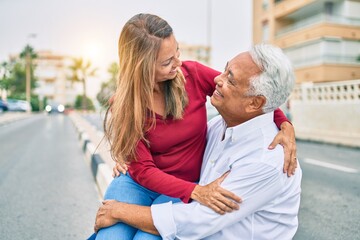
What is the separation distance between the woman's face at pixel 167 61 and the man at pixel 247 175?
0.39m

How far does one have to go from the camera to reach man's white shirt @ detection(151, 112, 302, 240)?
190 centimetres

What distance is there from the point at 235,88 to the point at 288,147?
39 centimetres

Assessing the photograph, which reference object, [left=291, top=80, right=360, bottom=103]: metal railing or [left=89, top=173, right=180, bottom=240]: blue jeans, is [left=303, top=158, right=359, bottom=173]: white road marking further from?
[left=291, top=80, right=360, bottom=103]: metal railing

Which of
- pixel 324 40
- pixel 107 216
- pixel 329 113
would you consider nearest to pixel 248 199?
pixel 107 216

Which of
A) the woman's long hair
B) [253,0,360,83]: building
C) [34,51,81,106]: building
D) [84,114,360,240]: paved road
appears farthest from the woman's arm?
[34,51,81,106]: building

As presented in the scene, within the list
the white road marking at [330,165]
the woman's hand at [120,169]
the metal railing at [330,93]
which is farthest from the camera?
the metal railing at [330,93]

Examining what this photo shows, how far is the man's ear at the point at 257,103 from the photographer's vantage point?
6.64ft

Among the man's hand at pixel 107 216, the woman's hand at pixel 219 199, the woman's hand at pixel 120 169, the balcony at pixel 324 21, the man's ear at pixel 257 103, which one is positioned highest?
the balcony at pixel 324 21

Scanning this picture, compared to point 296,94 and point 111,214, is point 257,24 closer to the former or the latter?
point 296,94

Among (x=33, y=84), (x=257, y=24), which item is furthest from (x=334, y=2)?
(x=33, y=84)

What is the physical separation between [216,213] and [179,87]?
0.90 metres

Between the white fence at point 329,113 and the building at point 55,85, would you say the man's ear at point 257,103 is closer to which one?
the white fence at point 329,113

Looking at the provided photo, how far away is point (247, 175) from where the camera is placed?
74.5 inches

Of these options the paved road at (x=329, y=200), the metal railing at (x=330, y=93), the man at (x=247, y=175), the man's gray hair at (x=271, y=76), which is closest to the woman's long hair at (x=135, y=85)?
the man at (x=247, y=175)
